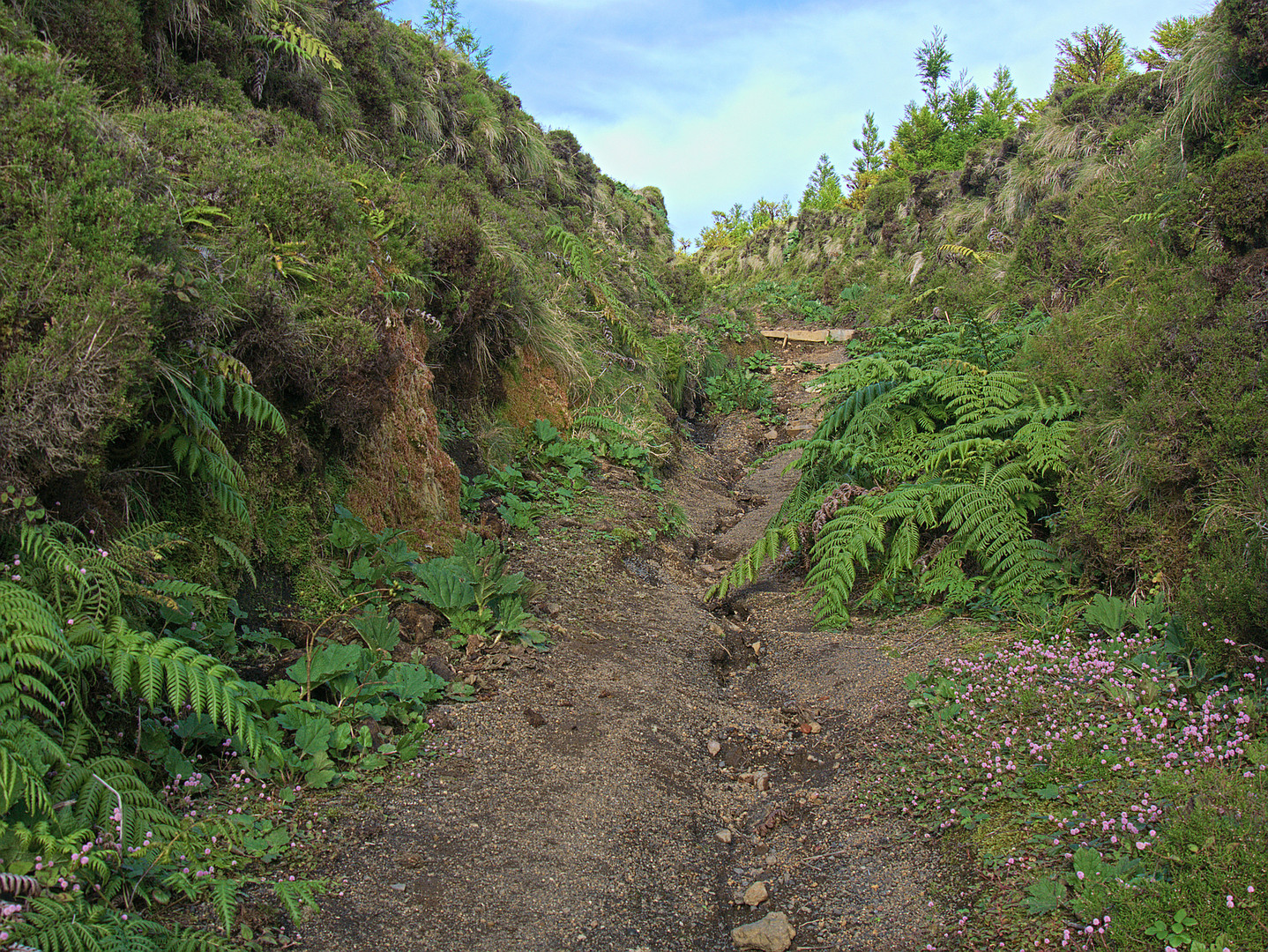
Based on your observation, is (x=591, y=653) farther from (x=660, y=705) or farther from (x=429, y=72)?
(x=429, y=72)

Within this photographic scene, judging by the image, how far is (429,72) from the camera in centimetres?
980

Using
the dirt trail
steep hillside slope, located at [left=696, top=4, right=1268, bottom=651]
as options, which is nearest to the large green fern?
the dirt trail

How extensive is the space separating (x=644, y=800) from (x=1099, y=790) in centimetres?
175

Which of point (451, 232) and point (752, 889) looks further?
point (451, 232)

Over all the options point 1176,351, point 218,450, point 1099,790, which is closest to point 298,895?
point 218,450

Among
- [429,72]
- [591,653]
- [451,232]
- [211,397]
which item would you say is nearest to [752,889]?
[591,653]

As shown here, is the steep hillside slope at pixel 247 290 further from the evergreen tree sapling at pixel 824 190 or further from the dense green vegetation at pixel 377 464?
the evergreen tree sapling at pixel 824 190

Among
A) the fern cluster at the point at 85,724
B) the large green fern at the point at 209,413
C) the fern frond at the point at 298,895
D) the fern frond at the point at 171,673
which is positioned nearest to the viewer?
the fern cluster at the point at 85,724

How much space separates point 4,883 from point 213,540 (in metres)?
1.83

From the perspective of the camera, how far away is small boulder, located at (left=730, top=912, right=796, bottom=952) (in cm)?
260

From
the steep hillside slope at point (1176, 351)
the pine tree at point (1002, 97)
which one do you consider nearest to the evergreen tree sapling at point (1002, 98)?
the pine tree at point (1002, 97)

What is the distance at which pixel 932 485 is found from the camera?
520cm

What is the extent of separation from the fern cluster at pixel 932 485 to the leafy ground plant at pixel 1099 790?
87cm

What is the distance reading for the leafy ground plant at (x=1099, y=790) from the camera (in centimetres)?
219
